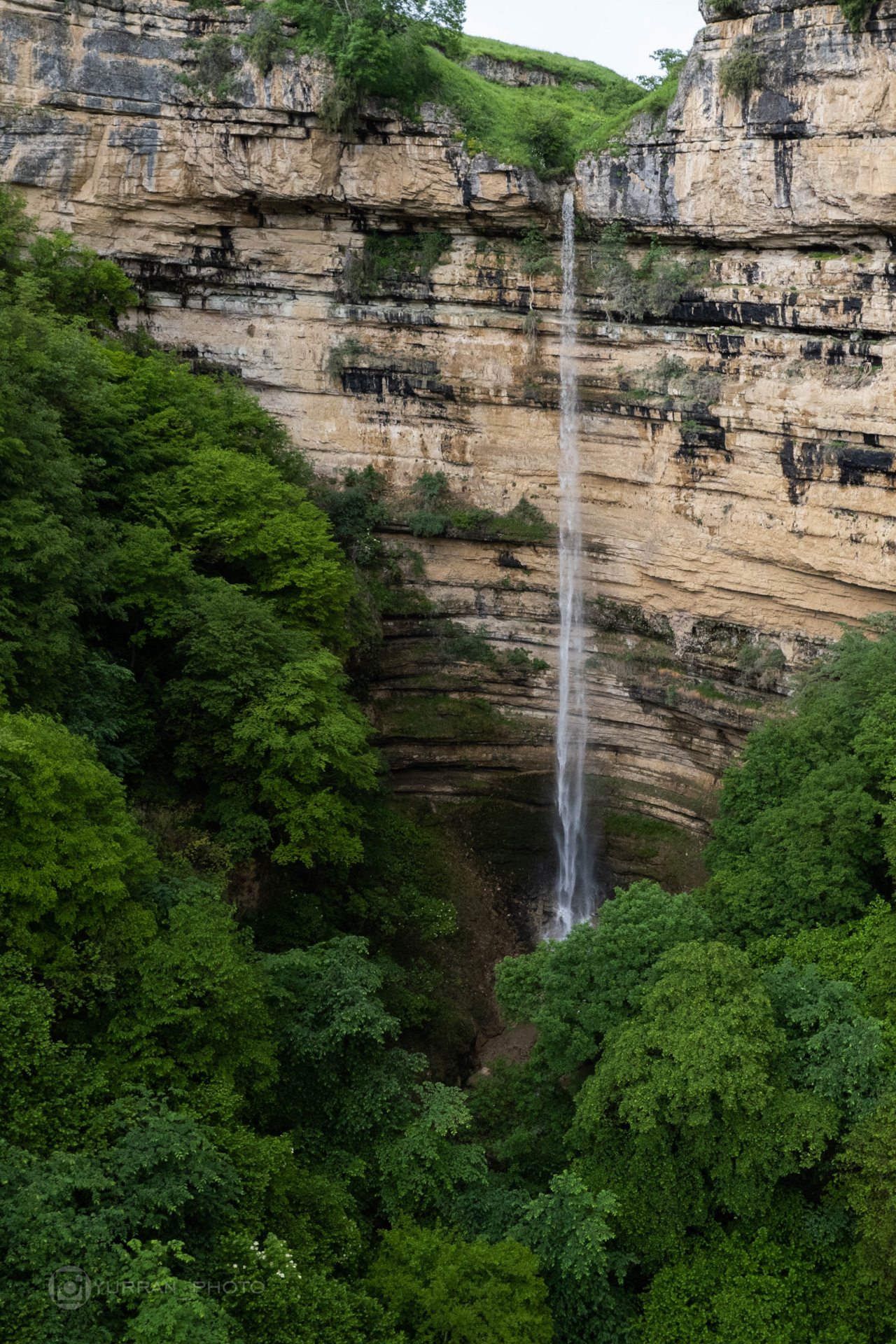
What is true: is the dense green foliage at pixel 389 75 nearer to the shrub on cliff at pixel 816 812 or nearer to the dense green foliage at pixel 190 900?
the dense green foliage at pixel 190 900

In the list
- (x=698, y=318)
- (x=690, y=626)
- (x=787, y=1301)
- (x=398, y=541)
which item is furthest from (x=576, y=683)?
(x=787, y=1301)

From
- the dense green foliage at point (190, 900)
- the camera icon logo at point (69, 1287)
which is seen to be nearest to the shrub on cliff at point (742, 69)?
the dense green foliage at point (190, 900)

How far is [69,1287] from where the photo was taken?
10680 millimetres

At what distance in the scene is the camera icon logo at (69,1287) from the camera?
10578 millimetres

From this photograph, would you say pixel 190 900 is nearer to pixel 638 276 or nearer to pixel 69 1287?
pixel 69 1287

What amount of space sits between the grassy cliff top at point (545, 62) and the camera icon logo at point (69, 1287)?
3234cm

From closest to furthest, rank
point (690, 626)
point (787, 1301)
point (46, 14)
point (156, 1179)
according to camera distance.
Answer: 1. point (156, 1179)
2. point (787, 1301)
3. point (46, 14)
4. point (690, 626)

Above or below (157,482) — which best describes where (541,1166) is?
below

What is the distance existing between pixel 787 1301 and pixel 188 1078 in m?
8.40

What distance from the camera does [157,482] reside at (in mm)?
22422

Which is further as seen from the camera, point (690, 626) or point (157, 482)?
point (690, 626)

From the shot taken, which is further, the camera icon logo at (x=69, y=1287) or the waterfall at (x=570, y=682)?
the waterfall at (x=570, y=682)

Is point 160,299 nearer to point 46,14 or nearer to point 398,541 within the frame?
point 46,14

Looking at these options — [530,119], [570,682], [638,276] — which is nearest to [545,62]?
[530,119]
